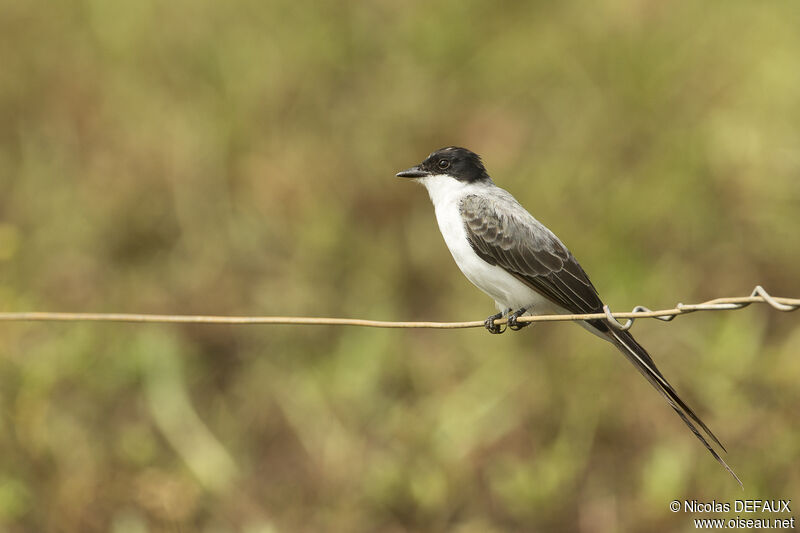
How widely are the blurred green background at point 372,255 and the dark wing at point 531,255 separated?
6.86 feet

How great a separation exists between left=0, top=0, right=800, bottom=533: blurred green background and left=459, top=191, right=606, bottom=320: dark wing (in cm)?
209

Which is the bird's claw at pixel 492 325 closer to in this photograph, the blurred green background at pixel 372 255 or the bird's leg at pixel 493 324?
the bird's leg at pixel 493 324

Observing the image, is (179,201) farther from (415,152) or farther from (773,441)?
(773,441)

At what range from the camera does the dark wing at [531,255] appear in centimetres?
365

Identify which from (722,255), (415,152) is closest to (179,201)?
(415,152)

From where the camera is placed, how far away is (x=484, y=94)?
30.3 ft

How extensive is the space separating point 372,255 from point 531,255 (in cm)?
376

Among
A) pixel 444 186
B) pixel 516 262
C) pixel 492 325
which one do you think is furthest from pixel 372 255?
pixel 516 262

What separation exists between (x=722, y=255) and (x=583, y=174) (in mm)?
1443

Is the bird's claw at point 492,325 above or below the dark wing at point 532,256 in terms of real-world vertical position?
below

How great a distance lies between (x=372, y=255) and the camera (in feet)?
24.2

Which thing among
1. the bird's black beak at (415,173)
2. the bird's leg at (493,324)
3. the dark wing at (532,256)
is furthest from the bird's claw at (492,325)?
the bird's black beak at (415,173)

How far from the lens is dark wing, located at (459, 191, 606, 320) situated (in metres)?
3.65

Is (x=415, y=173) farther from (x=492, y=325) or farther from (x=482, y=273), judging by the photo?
(x=492, y=325)
